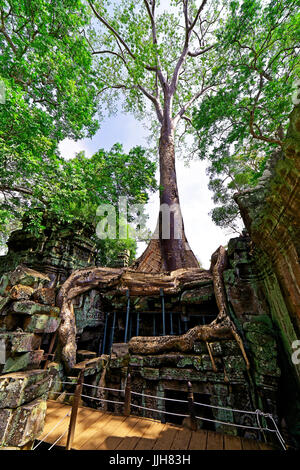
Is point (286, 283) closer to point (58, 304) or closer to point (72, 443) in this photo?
point (72, 443)

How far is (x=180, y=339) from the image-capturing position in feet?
14.7

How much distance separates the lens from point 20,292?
3.28 meters

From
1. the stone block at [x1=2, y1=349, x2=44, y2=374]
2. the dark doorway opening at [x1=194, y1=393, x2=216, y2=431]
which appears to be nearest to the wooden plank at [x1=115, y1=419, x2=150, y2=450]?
the stone block at [x1=2, y1=349, x2=44, y2=374]

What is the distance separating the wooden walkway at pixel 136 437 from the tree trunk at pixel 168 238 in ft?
17.6

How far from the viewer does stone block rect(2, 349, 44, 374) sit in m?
2.77

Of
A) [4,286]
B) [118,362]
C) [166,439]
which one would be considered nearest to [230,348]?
[166,439]

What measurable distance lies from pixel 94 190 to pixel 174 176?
15.9 ft

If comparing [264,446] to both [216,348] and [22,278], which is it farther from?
[22,278]

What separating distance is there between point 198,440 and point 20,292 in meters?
3.52

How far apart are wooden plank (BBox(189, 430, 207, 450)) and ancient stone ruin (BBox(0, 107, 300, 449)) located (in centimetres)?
30

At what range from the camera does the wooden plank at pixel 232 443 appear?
7.99 feet
